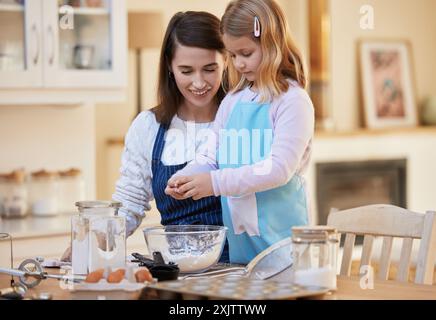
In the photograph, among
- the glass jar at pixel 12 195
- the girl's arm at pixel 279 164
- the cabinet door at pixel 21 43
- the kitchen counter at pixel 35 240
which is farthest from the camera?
the glass jar at pixel 12 195

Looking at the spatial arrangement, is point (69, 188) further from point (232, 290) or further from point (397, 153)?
point (397, 153)

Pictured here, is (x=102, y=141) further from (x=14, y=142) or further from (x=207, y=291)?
(x=207, y=291)

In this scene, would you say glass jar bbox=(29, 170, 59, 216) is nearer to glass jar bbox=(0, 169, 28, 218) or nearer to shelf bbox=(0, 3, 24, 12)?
glass jar bbox=(0, 169, 28, 218)

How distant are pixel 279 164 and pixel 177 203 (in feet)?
1.30

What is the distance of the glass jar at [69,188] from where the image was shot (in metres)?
3.38

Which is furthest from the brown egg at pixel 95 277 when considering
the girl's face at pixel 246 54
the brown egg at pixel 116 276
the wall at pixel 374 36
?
the wall at pixel 374 36

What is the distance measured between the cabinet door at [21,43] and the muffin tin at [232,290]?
6.06 feet

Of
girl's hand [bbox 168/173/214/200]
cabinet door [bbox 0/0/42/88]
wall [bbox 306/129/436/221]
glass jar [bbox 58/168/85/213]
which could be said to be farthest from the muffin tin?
wall [bbox 306/129/436/221]

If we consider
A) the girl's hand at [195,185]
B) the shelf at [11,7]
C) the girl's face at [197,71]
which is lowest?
the girl's hand at [195,185]

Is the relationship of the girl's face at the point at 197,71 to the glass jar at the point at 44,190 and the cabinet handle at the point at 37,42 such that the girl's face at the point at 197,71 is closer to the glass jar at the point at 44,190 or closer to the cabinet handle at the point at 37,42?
the cabinet handle at the point at 37,42

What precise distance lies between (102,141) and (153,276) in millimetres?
2825

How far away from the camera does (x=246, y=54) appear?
72.3 inches

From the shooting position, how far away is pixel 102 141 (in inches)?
171

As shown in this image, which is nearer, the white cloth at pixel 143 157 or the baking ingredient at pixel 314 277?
the baking ingredient at pixel 314 277
